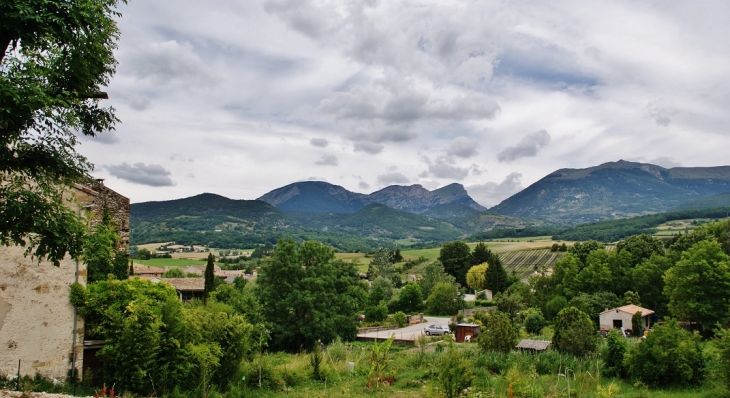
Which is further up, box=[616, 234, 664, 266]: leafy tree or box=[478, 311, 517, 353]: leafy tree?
box=[616, 234, 664, 266]: leafy tree

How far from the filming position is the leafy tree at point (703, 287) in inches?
1093

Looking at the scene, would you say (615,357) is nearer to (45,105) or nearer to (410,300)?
(45,105)

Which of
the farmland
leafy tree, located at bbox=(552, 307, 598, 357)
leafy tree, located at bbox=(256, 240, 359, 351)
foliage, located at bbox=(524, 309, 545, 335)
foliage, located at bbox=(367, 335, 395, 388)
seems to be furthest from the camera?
the farmland

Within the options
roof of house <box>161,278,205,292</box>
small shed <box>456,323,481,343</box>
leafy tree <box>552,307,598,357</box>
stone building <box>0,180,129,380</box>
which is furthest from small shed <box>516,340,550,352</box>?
roof of house <box>161,278,205,292</box>

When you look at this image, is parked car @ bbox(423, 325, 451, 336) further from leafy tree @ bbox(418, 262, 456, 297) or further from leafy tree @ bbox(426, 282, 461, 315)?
leafy tree @ bbox(418, 262, 456, 297)

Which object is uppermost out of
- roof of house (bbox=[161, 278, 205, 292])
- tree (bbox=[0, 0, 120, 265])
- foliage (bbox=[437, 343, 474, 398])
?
tree (bbox=[0, 0, 120, 265])

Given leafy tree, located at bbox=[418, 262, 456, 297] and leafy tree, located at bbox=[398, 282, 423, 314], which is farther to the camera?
leafy tree, located at bbox=[418, 262, 456, 297]

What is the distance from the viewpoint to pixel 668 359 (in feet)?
51.7

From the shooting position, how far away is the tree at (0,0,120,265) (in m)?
5.88

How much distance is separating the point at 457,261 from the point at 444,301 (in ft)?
78.9

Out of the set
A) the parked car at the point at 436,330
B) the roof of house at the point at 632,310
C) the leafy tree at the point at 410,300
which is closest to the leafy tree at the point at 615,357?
the parked car at the point at 436,330

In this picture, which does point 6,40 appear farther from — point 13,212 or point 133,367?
point 133,367

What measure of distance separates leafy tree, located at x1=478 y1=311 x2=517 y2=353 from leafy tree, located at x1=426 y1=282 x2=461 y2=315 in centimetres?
3133

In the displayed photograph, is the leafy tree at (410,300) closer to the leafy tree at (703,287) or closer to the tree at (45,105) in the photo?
the leafy tree at (703,287)
